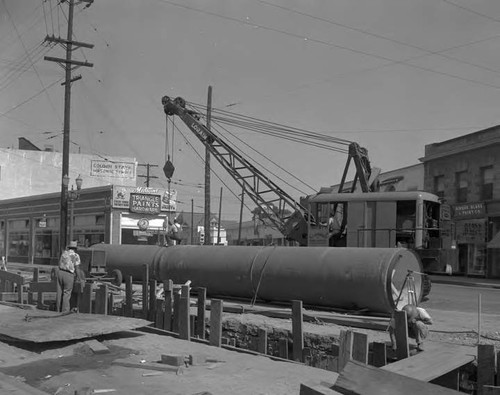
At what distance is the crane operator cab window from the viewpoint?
1708 centimetres

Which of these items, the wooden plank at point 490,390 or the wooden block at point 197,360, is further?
the wooden block at point 197,360

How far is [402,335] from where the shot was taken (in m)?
8.84

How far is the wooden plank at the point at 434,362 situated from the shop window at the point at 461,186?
25699 mm

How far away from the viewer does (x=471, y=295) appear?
66.5 feet

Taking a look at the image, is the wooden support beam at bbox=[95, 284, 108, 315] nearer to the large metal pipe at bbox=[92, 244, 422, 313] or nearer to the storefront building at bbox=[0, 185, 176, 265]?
the large metal pipe at bbox=[92, 244, 422, 313]

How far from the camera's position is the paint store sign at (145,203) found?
38.9 metres

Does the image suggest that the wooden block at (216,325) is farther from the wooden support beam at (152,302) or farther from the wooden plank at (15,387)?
the wooden plank at (15,387)

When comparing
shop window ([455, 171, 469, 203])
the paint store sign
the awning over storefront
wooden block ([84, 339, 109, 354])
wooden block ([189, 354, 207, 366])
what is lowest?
wooden block ([84, 339, 109, 354])

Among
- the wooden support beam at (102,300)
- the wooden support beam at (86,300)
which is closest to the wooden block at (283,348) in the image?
the wooden support beam at (102,300)

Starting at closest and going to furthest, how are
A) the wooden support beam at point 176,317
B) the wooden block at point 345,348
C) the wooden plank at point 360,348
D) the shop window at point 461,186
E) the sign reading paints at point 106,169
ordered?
1. the wooden plank at point 360,348
2. the wooden block at point 345,348
3. the wooden support beam at point 176,317
4. the shop window at point 461,186
5. the sign reading paints at point 106,169

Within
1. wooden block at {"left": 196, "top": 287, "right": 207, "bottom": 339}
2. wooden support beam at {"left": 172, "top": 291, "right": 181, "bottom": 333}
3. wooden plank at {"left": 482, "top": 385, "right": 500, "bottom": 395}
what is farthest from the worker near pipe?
wooden support beam at {"left": 172, "top": 291, "right": 181, "bottom": 333}

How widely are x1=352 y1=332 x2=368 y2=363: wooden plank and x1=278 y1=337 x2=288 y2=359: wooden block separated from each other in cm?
261

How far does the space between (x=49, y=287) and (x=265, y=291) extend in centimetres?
660

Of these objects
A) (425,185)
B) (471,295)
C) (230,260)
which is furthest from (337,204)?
(425,185)
